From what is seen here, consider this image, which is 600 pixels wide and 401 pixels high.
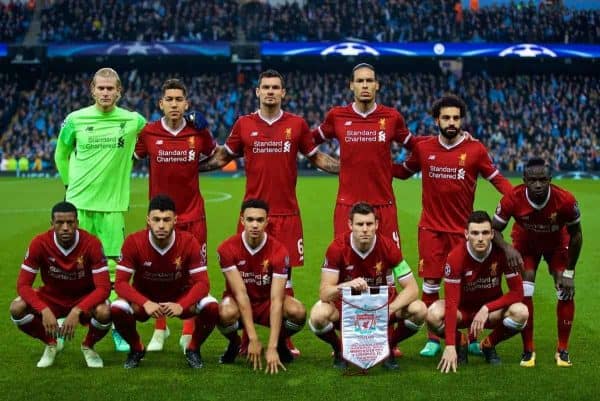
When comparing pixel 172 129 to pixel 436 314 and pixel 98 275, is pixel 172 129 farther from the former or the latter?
pixel 436 314

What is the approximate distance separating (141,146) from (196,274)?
4.93 ft

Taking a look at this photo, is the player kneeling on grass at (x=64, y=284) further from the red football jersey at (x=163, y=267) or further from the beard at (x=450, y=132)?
the beard at (x=450, y=132)

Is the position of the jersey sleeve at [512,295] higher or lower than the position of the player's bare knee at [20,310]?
higher

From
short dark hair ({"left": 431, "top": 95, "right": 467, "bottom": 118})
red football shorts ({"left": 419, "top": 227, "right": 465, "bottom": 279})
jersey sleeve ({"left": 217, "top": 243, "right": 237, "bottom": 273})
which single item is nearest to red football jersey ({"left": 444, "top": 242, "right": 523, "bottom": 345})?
red football shorts ({"left": 419, "top": 227, "right": 465, "bottom": 279})

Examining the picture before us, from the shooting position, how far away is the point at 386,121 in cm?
745

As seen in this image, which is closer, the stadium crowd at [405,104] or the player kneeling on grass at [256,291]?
the player kneeling on grass at [256,291]

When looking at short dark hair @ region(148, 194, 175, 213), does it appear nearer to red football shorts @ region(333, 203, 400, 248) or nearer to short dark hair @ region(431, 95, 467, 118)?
red football shorts @ region(333, 203, 400, 248)

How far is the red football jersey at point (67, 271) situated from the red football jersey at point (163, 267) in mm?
162

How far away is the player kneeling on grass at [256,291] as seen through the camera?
650cm

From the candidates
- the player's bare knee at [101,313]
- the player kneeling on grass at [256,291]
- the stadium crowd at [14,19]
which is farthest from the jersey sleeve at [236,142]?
the stadium crowd at [14,19]

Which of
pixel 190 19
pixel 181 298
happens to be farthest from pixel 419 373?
pixel 190 19

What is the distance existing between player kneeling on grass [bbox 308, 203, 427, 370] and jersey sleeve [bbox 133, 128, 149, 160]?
1.92 meters

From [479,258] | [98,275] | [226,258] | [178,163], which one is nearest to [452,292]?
[479,258]

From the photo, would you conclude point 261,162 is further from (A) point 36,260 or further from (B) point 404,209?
(B) point 404,209
